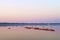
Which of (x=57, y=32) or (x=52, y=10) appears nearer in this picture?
(x=52, y=10)

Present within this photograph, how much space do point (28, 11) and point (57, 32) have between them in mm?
921

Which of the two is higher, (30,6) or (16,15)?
(30,6)

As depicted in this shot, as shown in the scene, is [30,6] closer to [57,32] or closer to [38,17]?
→ [38,17]

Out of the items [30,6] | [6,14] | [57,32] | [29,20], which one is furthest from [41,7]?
[57,32]

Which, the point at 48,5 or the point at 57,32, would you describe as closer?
the point at 48,5

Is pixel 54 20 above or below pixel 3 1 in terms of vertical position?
below

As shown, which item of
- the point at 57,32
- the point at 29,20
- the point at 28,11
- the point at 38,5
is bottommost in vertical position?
the point at 57,32

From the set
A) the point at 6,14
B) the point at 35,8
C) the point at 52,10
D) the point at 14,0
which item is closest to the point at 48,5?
the point at 52,10

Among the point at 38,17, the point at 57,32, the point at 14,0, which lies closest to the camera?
the point at 14,0

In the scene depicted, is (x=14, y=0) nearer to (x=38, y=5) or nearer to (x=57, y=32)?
(x=38, y=5)

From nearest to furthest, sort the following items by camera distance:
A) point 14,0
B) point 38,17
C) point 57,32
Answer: point 14,0, point 38,17, point 57,32

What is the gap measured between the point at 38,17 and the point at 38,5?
0.76 ft

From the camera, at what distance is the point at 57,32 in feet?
7.49

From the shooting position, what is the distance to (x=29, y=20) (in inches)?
76.9
